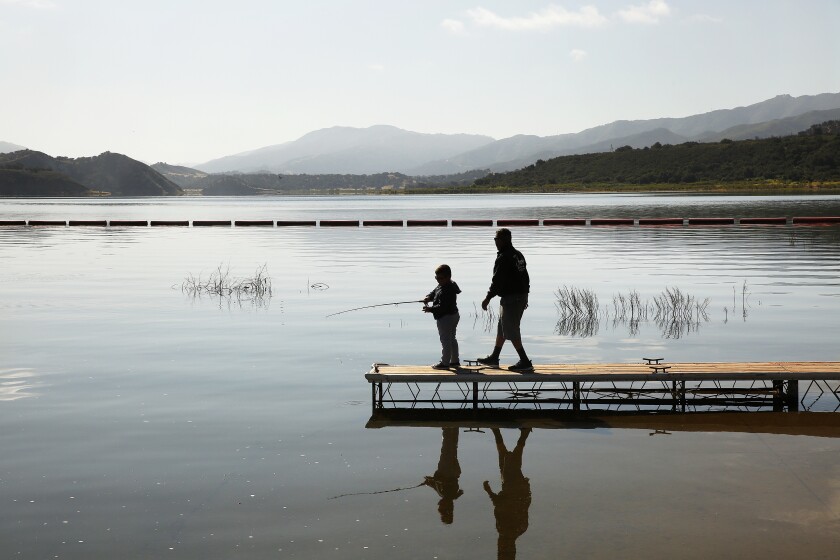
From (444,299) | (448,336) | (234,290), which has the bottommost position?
(234,290)

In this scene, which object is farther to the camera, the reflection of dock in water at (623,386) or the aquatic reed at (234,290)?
the aquatic reed at (234,290)

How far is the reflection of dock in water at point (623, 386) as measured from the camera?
1429 centimetres

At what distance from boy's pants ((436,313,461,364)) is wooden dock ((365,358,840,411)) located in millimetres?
281

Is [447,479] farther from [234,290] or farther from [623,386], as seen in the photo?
[234,290]

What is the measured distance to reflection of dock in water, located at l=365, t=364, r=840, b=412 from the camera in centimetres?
1429

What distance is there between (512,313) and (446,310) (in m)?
1.05

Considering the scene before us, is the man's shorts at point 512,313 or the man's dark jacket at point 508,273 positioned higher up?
the man's dark jacket at point 508,273

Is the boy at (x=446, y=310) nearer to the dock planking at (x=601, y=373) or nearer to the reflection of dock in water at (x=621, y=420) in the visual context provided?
the dock planking at (x=601, y=373)

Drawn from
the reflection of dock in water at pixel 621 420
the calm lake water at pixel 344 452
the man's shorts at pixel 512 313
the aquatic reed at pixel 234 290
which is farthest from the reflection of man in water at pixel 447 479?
the aquatic reed at pixel 234 290

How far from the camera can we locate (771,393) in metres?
15.7

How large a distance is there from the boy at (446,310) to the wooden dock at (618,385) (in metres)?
0.31

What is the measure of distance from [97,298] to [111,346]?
1130 cm

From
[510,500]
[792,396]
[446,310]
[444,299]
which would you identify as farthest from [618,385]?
[510,500]

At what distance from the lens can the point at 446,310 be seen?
1448 centimetres
